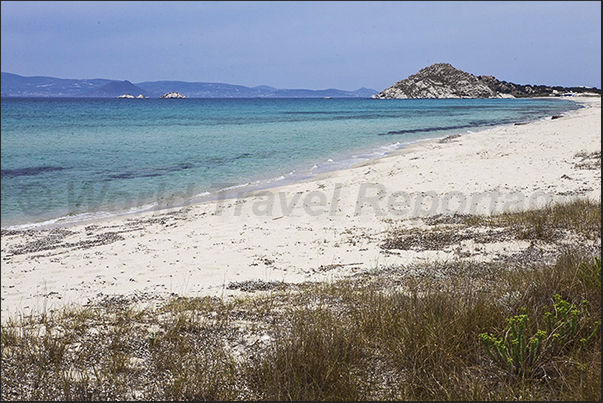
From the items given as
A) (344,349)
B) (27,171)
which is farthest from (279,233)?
(27,171)

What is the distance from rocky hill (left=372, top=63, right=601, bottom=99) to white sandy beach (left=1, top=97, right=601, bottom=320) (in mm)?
161122

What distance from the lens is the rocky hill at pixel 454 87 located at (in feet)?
538

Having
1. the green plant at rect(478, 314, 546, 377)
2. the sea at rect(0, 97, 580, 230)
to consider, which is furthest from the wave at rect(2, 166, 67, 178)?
the green plant at rect(478, 314, 546, 377)

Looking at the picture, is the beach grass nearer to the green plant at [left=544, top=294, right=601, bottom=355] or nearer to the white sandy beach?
the green plant at [left=544, top=294, right=601, bottom=355]

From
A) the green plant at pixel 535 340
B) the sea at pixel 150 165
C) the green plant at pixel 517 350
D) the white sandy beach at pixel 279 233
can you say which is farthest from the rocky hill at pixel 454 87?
the green plant at pixel 517 350

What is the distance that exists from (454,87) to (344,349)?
18141 centimetres

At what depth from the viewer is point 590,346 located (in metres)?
3.57

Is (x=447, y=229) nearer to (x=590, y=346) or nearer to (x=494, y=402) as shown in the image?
(x=590, y=346)

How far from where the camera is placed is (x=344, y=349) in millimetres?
3521

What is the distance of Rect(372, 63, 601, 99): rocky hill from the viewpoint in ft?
538

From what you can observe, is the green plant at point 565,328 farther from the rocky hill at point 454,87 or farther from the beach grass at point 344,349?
the rocky hill at point 454,87

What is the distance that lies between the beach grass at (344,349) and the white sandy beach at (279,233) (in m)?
1.55

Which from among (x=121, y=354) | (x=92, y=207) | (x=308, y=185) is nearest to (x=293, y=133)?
(x=308, y=185)

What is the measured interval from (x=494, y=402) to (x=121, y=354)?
9.43ft
